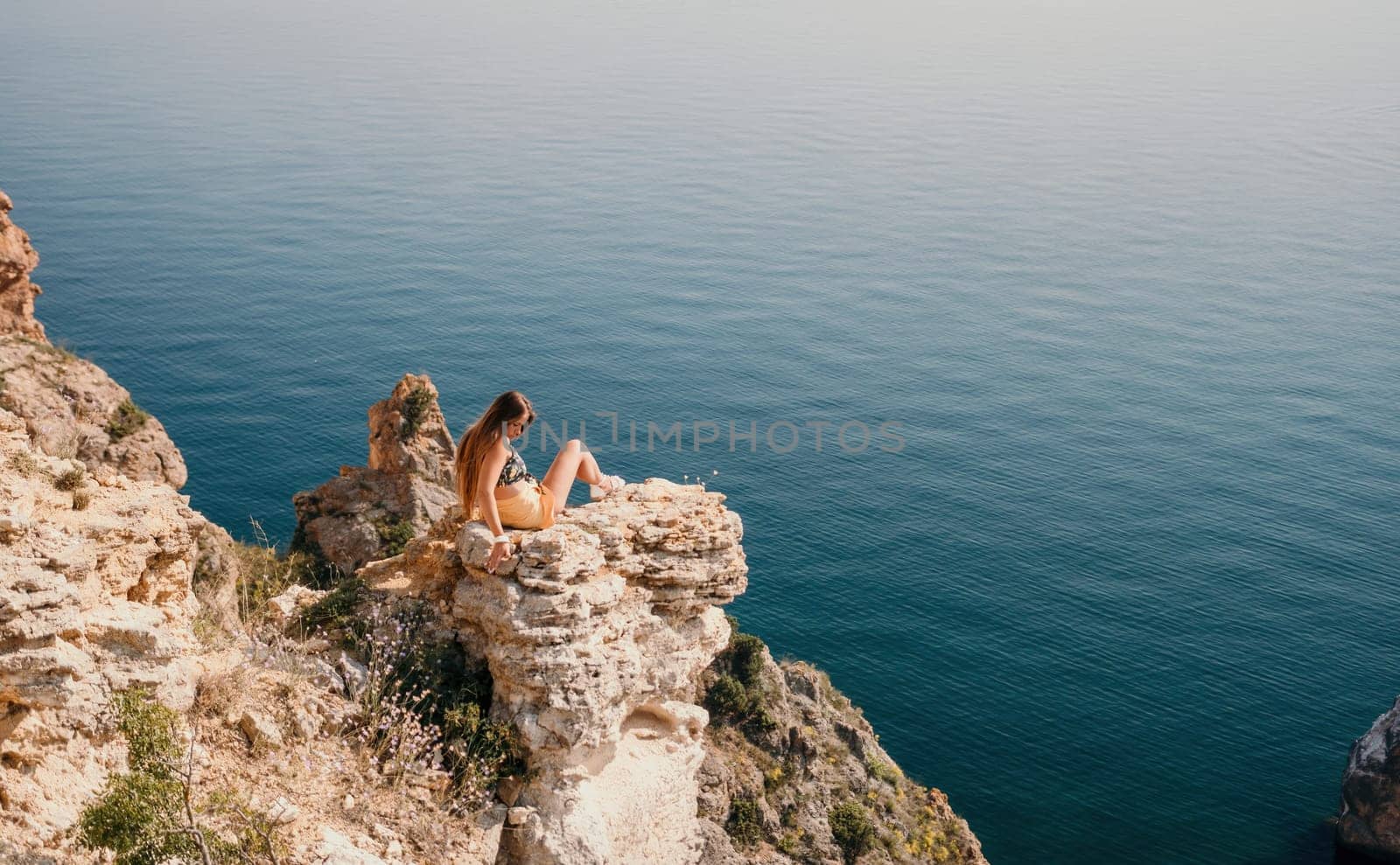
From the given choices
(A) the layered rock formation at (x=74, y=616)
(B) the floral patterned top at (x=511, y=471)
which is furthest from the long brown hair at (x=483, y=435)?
(A) the layered rock formation at (x=74, y=616)

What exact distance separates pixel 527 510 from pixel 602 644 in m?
2.08

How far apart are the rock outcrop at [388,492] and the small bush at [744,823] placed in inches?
866

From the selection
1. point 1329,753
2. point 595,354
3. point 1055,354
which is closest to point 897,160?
point 1055,354

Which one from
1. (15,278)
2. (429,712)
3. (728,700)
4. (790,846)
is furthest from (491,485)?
(15,278)

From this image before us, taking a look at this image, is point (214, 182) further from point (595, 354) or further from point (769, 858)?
point (769, 858)

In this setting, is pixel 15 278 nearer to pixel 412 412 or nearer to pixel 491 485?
pixel 412 412

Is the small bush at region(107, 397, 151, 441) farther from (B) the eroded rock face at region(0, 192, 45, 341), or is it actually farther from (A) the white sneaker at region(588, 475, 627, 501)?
(A) the white sneaker at region(588, 475, 627, 501)

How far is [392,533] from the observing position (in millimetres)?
44562

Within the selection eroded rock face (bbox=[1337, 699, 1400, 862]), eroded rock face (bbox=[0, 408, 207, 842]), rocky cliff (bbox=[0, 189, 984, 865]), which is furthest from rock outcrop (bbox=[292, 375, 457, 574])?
eroded rock face (bbox=[1337, 699, 1400, 862])

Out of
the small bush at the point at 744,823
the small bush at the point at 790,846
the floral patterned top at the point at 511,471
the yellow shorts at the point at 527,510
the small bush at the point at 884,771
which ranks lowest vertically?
the small bush at the point at 884,771

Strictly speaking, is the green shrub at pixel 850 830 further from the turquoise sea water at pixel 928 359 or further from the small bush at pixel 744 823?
the turquoise sea water at pixel 928 359

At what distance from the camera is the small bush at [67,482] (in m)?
14.9

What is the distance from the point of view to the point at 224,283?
108250 mm

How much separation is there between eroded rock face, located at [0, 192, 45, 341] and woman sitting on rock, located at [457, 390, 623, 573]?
39.3 metres
